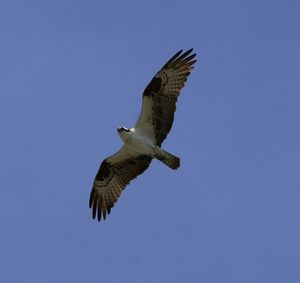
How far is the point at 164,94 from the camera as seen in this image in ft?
82.7

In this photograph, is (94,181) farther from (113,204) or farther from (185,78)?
(185,78)

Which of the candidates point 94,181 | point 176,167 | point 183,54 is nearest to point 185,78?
point 183,54

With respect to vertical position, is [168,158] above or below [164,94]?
below

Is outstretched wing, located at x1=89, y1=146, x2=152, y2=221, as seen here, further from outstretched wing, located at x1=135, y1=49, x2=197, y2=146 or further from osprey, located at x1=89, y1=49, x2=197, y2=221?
outstretched wing, located at x1=135, y1=49, x2=197, y2=146

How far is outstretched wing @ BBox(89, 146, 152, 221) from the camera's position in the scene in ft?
86.2

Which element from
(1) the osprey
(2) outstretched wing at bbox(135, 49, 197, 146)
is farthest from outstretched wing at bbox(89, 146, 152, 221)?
(2) outstretched wing at bbox(135, 49, 197, 146)

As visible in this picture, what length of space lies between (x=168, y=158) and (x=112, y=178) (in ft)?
6.66

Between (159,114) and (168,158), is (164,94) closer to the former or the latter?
(159,114)

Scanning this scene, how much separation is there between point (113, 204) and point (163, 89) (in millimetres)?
3464

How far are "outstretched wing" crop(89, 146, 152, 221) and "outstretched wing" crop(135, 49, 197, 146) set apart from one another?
1187mm

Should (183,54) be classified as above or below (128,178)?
above

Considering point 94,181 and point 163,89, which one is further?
point 94,181

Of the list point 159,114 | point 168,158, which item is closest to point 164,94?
point 159,114

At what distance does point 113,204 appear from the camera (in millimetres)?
26672
